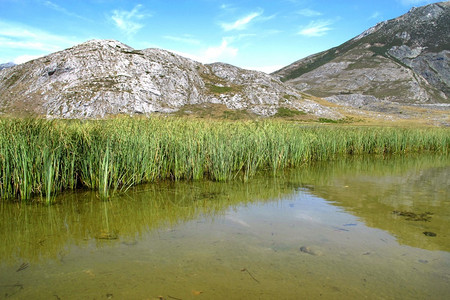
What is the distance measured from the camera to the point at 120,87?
1518 inches

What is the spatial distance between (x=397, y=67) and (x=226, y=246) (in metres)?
123

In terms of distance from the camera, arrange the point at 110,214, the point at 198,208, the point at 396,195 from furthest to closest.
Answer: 1. the point at 396,195
2. the point at 198,208
3. the point at 110,214

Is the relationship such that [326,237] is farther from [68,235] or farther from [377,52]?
[377,52]

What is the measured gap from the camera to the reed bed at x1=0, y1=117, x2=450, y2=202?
5559 mm

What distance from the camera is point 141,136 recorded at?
6.94 meters

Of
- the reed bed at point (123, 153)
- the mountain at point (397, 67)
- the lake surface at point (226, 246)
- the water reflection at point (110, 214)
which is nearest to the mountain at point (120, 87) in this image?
the reed bed at point (123, 153)

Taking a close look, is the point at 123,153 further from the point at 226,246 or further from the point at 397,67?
the point at 397,67

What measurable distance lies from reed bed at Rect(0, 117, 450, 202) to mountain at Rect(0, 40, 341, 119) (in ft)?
82.5

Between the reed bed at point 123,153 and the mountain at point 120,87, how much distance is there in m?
25.2

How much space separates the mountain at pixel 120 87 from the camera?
1410 inches

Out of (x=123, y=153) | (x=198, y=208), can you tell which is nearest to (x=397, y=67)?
(x=123, y=153)

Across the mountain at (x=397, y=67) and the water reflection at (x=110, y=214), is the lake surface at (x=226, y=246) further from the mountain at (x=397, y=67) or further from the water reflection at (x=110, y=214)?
the mountain at (x=397, y=67)

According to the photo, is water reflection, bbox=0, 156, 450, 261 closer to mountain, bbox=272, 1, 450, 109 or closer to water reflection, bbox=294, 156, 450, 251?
water reflection, bbox=294, 156, 450, 251

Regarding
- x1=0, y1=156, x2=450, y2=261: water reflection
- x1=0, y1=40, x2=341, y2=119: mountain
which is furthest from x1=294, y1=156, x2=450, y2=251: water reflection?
x1=0, y1=40, x2=341, y2=119: mountain
